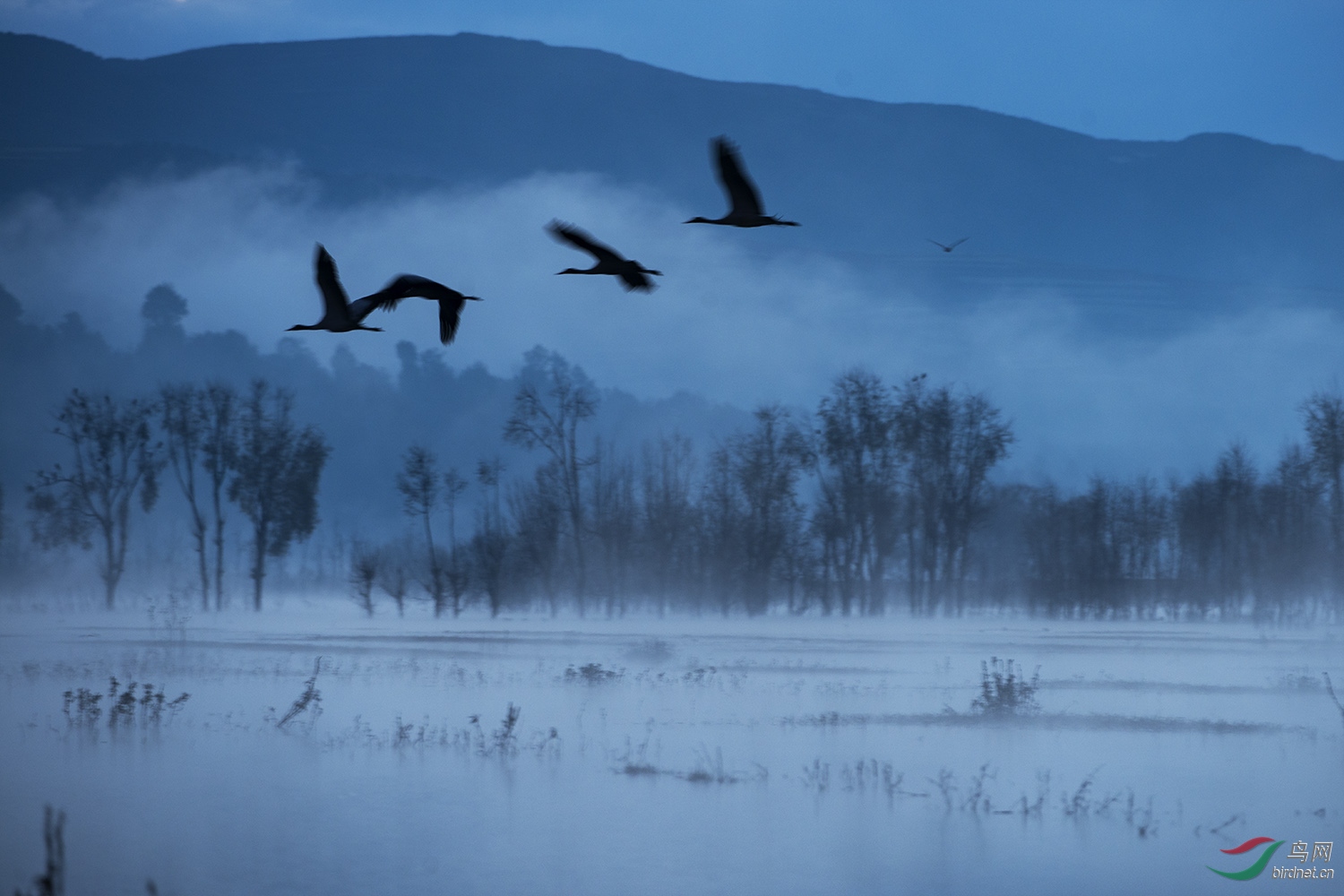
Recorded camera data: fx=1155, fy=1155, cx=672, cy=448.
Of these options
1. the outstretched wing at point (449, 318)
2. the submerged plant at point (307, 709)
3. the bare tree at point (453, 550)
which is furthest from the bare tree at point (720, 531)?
the outstretched wing at point (449, 318)

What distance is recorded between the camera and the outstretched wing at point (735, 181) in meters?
7.08

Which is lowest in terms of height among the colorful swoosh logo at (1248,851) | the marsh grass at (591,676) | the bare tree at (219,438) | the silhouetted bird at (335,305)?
the colorful swoosh logo at (1248,851)

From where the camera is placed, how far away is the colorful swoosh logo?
33.7 ft

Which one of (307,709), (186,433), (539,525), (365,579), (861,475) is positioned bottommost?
(307,709)

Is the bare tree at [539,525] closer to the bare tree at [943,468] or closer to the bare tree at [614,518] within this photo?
the bare tree at [614,518]

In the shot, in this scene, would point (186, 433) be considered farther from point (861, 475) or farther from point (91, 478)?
point (861, 475)

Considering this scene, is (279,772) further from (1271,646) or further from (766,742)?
(1271,646)

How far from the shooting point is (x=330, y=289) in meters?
7.38

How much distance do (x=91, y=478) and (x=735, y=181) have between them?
4102 centimetres

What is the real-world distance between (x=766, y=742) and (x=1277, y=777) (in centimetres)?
556

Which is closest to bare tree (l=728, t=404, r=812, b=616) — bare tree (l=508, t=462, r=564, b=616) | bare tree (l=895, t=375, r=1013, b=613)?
bare tree (l=895, t=375, r=1013, b=613)

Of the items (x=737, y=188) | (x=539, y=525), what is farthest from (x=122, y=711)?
(x=539, y=525)

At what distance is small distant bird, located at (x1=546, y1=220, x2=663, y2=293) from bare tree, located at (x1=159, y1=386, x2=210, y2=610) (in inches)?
1594

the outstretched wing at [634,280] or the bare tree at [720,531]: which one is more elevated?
the outstretched wing at [634,280]
